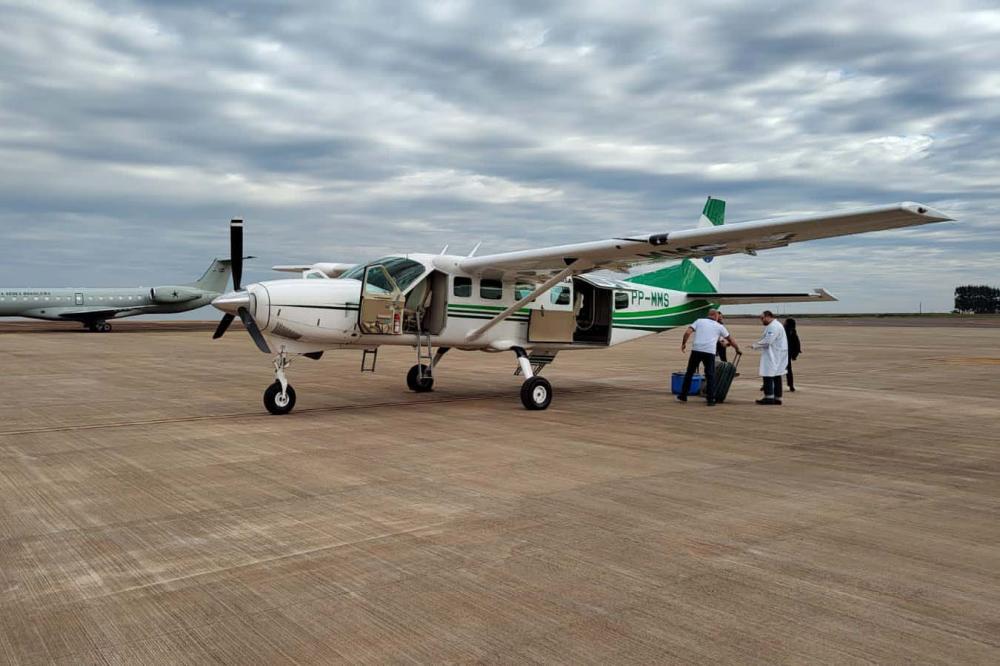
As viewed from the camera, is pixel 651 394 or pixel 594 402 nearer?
pixel 594 402

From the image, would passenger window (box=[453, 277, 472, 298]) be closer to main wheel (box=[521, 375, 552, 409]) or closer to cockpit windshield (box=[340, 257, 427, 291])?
cockpit windshield (box=[340, 257, 427, 291])

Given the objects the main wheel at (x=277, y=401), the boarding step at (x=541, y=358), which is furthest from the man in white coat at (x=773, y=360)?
the main wheel at (x=277, y=401)

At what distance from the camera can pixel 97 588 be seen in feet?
13.4

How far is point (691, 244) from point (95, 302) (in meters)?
46.8

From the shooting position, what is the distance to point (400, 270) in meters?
12.1

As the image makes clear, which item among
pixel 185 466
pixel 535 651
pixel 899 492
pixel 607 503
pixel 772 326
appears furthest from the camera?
pixel 772 326

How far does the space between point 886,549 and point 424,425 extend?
21.1 feet

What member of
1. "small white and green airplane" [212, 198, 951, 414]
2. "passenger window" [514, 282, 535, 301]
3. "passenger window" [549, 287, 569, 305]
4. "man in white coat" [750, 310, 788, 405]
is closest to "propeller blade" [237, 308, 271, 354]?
"small white and green airplane" [212, 198, 951, 414]

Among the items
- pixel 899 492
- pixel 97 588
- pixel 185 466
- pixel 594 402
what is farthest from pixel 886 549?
pixel 594 402

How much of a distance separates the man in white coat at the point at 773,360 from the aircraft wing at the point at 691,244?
7.51ft

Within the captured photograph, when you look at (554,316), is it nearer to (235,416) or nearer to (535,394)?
(535,394)

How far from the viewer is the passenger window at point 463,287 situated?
499 inches

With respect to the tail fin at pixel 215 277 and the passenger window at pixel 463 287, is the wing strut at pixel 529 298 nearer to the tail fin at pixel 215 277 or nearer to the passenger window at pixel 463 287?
the passenger window at pixel 463 287

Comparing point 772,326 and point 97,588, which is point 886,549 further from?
point 772,326
